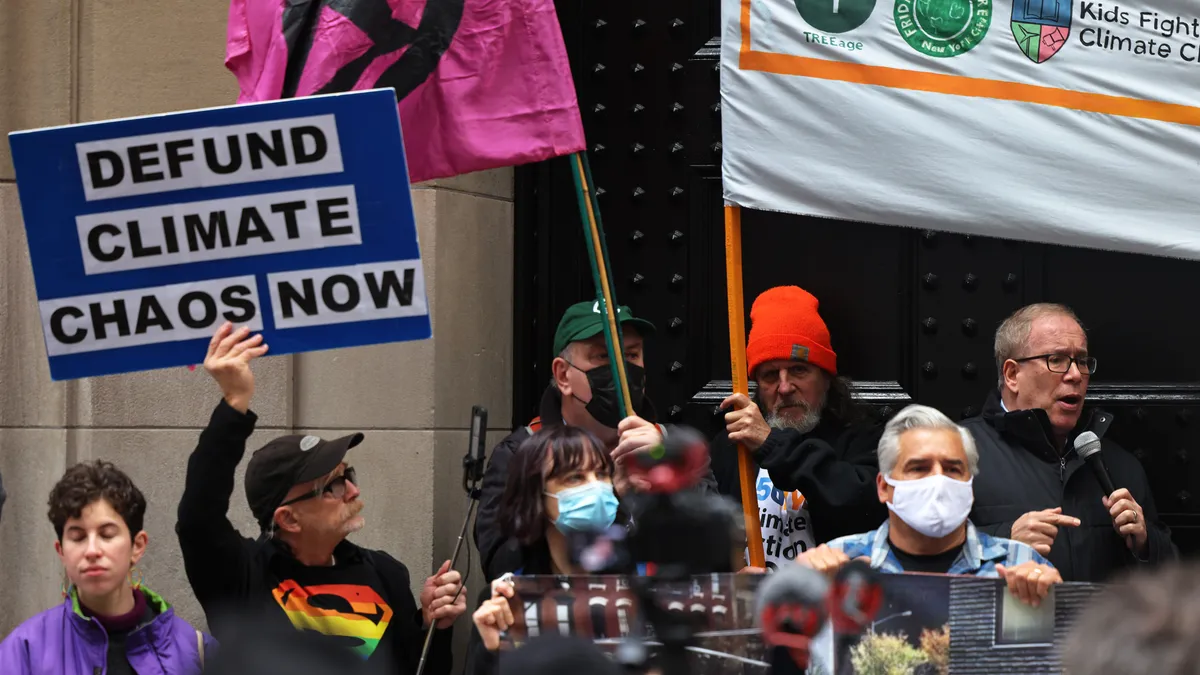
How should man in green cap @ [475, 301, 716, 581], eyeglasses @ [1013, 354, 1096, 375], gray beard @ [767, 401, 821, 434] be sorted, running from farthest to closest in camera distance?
gray beard @ [767, 401, 821, 434]
man in green cap @ [475, 301, 716, 581]
eyeglasses @ [1013, 354, 1096, 375]

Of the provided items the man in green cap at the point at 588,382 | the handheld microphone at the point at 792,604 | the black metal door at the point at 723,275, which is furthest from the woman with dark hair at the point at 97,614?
the black metal door at the point at 723,275

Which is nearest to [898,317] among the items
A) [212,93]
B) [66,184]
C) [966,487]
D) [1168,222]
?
[1168,222]

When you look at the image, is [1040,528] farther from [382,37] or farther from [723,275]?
[382,37]

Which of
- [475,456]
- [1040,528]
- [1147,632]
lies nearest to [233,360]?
[475,456]

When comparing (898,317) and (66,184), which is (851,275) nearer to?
(898,317)

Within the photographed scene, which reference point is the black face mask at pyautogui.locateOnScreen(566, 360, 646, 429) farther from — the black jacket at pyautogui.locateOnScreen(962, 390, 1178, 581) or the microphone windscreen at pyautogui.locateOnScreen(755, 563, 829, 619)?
the microphone windscreen at pyautogui.locateOnScreen(755, 563, 829, 619)

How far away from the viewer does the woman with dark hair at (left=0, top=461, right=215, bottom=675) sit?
4.08 metres

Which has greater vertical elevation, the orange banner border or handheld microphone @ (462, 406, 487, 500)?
the orange banner border

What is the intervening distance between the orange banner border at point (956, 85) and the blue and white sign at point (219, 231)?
110 cm

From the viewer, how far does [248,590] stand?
176 inches

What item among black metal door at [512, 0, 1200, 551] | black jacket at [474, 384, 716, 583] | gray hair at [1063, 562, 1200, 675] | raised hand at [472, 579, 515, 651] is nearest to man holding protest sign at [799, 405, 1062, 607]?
black jacket at [474, 384, 716, 583]

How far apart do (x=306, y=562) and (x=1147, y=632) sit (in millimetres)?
3295

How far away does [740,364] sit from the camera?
468cm

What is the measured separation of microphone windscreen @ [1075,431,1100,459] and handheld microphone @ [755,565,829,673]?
1999 mm
